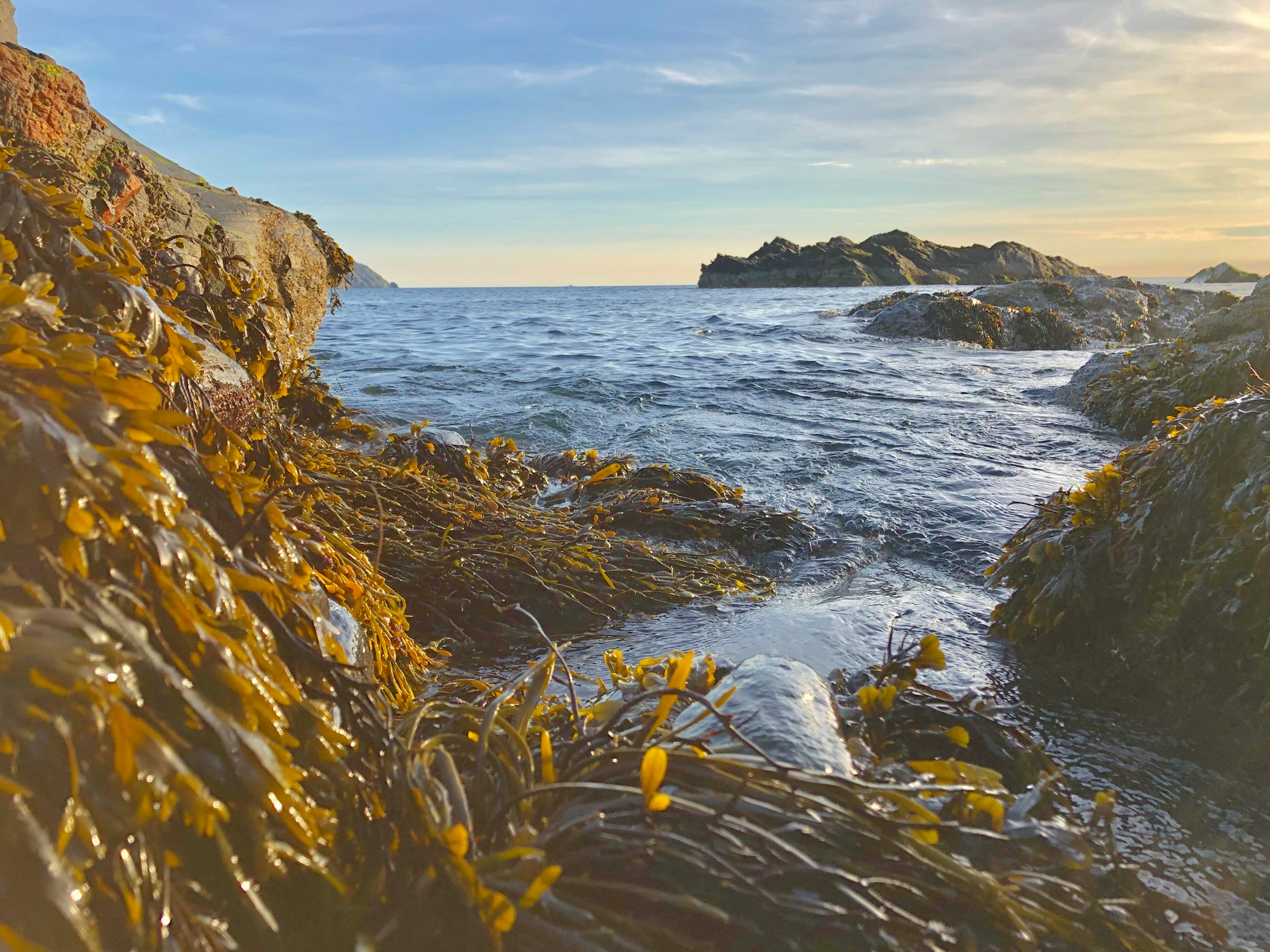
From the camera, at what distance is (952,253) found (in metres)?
75.2

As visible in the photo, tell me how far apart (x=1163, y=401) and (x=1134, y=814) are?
6.89m

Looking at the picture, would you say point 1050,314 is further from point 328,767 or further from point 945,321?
point 328,767

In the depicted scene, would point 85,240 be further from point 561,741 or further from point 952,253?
point 952,253

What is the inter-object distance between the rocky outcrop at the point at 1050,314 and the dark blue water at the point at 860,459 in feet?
3.85

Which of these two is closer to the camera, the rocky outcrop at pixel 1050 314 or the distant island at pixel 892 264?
the rocky outcrop at pixel 1050 314

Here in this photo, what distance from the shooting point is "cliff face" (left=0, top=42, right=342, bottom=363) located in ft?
10.8

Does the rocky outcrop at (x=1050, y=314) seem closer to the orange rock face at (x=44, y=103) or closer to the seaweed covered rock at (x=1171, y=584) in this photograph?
the seaweed covered rock at (x=1171, y=584)

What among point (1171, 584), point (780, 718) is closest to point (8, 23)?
point (780, 718)

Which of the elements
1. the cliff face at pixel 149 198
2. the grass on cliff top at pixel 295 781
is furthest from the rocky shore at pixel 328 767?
the cliff face at pixel 149 198

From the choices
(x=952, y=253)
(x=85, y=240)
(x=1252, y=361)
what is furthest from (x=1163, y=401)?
(x=952, y=253)

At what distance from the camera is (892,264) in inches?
2891

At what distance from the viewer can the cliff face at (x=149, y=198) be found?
130 inches

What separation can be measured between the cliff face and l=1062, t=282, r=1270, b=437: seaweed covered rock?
775cm

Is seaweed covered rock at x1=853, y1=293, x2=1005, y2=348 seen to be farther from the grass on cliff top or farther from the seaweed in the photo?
the grass on cliff top
